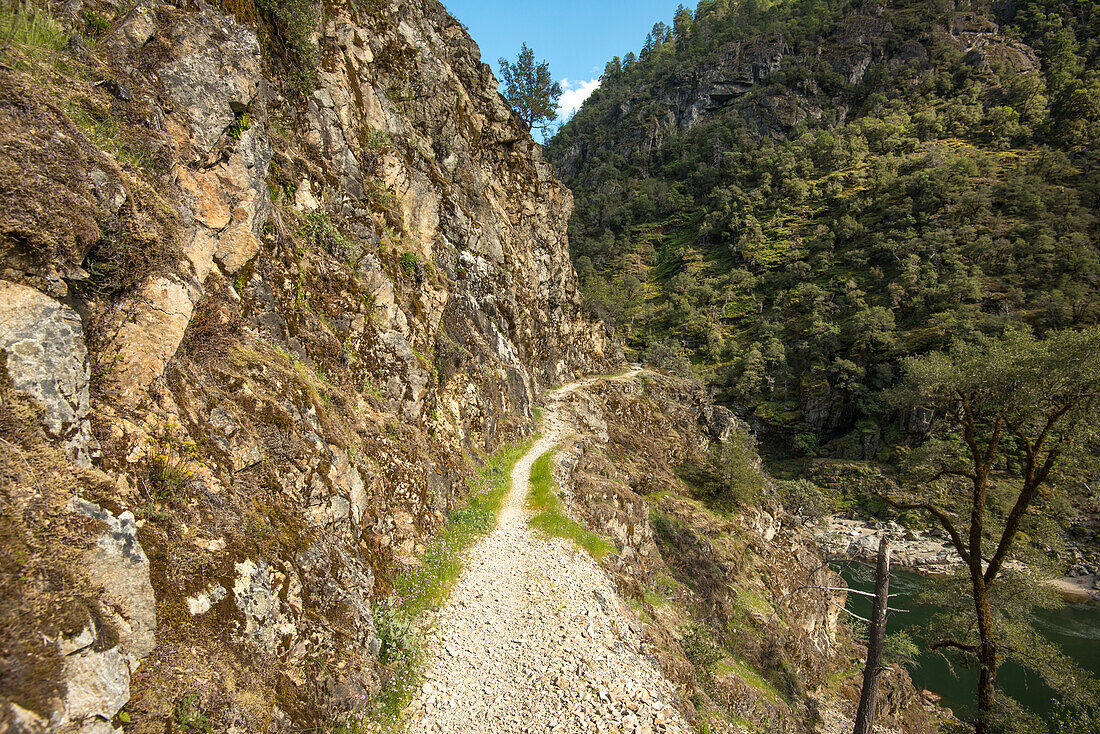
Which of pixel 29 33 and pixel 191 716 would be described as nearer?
pixel 191 716

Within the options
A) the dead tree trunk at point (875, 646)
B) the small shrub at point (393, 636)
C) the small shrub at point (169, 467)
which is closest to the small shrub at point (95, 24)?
the small shrub at point (169, 467)

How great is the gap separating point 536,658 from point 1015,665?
153 ft

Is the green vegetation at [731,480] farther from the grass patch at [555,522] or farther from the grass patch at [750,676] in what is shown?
the grass patch at [555,522]

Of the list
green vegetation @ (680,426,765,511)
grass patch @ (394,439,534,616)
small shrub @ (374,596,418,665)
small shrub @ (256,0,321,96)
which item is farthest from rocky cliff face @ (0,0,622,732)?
green vegetation @ (680,426,765,511)

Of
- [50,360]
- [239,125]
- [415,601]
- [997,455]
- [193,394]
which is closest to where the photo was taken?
[50,360]

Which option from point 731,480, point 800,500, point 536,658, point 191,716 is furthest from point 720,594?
point 800,500

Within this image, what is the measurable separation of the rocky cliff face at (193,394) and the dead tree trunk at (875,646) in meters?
10.4

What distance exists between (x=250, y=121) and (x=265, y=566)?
9.64 metres

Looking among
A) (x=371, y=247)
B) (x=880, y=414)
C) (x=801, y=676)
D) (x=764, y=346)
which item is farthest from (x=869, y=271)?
(x=371, y=247)

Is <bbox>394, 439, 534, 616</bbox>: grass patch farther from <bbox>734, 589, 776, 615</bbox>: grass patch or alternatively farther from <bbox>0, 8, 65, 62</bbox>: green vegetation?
<bbox>734, 589, 776, 615</bbox>: grass patch

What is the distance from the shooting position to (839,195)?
369 feet

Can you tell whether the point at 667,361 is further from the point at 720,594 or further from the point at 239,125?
the point at 239,125

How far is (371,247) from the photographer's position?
48.4ft

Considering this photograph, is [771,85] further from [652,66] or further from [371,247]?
[371,247]
